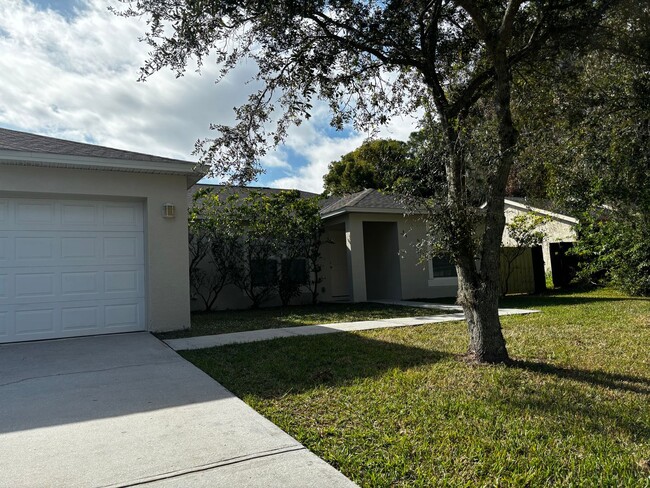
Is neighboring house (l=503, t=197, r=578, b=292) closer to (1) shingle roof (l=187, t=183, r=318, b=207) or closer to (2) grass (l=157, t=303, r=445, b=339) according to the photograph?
(2) grass (l=157, t=303, r=445, b=339)

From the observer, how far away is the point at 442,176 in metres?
5.99

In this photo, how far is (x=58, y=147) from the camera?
8562 millimetres

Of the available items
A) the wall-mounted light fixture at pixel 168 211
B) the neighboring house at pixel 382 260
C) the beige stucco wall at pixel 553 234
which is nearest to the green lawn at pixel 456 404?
the wall-mounted light fixture at pixel 168 211

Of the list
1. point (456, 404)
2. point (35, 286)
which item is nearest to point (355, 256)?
point (35, 286)

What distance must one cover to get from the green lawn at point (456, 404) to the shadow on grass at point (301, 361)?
2 centimetres

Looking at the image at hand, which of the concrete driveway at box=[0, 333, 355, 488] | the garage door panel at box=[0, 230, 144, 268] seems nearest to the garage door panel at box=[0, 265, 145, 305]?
the garage door panel at box=[0, 230, 144, 268]

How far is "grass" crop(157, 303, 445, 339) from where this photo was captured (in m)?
9.37

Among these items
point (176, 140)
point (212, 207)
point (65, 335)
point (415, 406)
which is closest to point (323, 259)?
point (212, 207)

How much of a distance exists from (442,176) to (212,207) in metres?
8.69

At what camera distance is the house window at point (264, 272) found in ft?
44.6

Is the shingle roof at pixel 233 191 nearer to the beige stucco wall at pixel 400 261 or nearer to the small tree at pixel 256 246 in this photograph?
the small tree at pixel 256 246

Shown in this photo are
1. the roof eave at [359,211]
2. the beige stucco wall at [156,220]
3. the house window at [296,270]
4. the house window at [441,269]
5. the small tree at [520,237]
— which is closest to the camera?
the beige stucco wall at [156,220]

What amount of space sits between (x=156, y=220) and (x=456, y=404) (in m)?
6.89

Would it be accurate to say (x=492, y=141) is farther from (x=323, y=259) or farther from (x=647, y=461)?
(x=323, y=259)
